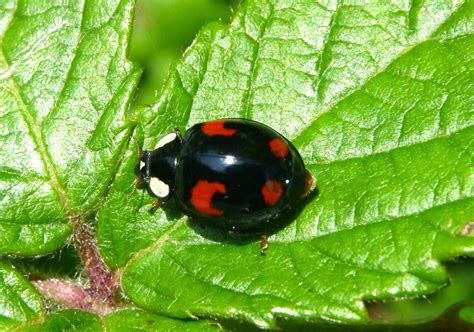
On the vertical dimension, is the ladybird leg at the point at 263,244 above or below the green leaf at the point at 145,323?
above

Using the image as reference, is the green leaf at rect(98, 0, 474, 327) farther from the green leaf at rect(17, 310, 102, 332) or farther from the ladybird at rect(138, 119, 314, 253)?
the green leaf at rect(17, 310, 102, 332)

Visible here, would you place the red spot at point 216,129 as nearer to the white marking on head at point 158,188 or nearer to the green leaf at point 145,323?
the white marking on head at point 158,188

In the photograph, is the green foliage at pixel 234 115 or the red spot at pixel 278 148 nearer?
the green foliage at pixel 234 115

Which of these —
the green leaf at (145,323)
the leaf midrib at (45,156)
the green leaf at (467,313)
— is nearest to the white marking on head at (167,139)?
the leaf midrib at (45,156)

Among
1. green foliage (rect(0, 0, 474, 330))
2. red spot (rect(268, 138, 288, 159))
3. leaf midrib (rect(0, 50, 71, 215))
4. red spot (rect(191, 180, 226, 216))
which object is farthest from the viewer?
leaf midrib (rect(0, 50, 71, 215))

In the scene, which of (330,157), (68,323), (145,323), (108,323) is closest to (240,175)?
(330,157)

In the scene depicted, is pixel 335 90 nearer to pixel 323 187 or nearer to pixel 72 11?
pixel 323 187

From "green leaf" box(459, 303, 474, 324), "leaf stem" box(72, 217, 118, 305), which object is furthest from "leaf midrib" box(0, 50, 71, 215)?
"green leaf" box(459, 303, 474, 324)

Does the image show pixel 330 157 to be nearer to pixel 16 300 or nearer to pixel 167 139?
pixel 167 139
